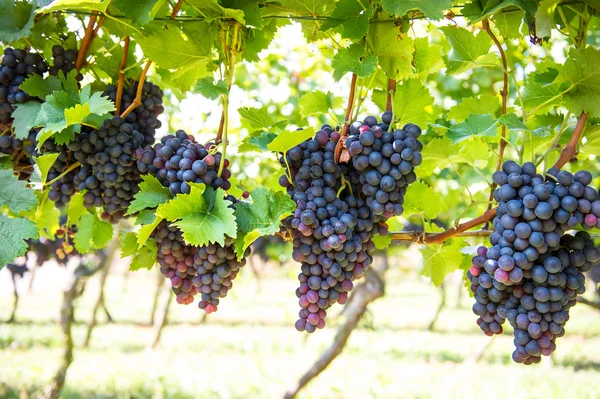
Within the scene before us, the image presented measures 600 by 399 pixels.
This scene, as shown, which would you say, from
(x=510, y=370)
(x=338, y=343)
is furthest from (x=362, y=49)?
(x=510, y=370)

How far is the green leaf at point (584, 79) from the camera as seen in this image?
1223 mm

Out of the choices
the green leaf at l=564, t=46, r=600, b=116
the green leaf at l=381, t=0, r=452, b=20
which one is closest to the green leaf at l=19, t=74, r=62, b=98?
the green leaf at l=381, t=0, r=452, b=20

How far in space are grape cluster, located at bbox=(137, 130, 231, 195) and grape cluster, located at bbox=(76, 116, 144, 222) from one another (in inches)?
2.8

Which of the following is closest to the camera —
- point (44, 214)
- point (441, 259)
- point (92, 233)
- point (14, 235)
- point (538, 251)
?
point (538, 251)

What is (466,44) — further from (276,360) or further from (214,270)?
(276,360)

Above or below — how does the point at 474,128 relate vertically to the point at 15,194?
above

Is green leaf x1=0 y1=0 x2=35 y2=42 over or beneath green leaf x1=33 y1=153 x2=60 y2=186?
over

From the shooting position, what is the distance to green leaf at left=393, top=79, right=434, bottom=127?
4.58 ft

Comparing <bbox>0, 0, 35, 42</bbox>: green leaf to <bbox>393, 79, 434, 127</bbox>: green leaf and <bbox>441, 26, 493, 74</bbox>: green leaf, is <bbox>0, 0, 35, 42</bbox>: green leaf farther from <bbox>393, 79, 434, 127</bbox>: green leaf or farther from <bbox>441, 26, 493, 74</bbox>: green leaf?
<bbox>441, 26, 493, 74</bbox>: green leaf

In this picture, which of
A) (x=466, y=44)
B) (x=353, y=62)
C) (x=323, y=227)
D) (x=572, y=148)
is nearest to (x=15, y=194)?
(x=323, y=227)

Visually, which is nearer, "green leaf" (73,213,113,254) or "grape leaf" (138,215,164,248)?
"grape leaf" (138,215,164,248)

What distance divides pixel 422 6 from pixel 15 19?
1.11 meters

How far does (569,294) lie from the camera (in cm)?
121

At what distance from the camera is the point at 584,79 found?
4.11 feet
